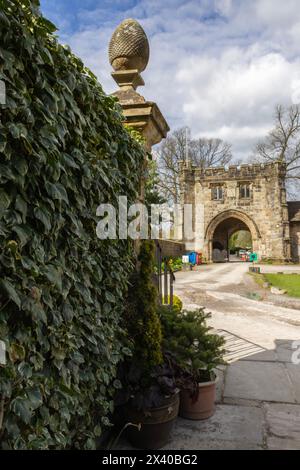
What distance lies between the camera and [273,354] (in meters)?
4.56

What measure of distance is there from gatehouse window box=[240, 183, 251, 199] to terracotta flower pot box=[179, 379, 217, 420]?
25.5 metres

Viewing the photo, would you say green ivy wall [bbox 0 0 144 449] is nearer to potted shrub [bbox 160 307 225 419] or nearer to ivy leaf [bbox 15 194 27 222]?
ivy leaf [bbox 15 194 27 222]

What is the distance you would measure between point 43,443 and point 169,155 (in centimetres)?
3284

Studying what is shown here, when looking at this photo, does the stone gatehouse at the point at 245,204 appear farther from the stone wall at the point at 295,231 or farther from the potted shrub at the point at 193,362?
the potted shrub at the point at 193,362

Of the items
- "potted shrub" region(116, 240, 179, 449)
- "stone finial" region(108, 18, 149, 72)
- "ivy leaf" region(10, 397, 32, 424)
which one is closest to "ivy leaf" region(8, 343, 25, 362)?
"ivy leaf" region(10, 397, 32, 424)

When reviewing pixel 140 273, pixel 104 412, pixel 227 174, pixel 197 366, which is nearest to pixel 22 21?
pixel 140 273

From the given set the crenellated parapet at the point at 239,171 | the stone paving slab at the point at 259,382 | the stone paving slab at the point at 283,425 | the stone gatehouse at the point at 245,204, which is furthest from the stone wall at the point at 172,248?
the stone paving slab at the point at 283,425

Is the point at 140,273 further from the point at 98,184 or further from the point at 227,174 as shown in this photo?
the point at 227,174

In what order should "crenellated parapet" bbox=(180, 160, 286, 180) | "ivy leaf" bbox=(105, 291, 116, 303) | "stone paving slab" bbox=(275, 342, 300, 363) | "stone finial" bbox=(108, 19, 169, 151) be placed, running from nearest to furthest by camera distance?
"ivy leaf" bbox=(105, 291, 116, 303) < "stone finial" bbox=(108, 19, 169, 151) < "stone paving slab" bbox=(275, 342, 300, 363) < "crenellated parapet" bbox=(180, 160, 286, 180)

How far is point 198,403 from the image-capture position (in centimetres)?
285

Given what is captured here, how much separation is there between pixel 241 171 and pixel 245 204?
270 centimetres

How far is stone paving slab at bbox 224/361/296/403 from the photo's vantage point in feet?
10.9

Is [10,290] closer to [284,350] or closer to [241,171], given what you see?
[284,350]

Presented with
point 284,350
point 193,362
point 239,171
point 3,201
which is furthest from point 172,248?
point 3,201
